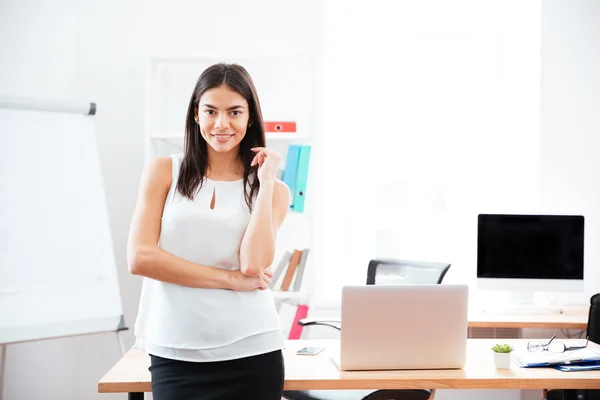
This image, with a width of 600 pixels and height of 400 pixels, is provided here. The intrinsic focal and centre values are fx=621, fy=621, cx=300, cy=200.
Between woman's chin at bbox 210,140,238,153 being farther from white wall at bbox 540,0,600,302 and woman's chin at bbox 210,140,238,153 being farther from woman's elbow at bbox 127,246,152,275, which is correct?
white wall at bbox 540,0,600,302

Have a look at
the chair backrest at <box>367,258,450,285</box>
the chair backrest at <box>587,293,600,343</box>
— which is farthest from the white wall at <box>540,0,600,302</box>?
the chair backrest at <box>367,258,450,285</box>

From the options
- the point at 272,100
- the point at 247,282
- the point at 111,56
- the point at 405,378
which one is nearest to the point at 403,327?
the point at 405,378

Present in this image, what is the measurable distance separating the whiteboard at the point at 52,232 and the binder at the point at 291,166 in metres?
0.94

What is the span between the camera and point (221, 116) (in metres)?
1.67

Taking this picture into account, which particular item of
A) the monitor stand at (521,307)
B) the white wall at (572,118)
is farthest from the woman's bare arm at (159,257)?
the white wall at (572,118)

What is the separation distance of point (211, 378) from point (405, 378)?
0.61 metres

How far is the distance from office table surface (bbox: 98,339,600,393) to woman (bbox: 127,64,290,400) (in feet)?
0.61

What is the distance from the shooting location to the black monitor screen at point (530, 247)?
→ 3.36m

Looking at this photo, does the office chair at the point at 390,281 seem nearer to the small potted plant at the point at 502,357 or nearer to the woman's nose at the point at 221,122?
the small potted plant at the point at 502,357

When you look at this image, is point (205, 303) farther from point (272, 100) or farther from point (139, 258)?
point (272, 100)

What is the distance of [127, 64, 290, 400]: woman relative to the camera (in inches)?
61.9

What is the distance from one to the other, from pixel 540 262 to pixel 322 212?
4.25ft

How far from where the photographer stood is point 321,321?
2807 millimetres

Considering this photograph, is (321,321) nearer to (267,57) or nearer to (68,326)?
(68,326)
